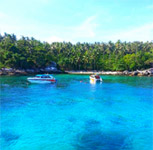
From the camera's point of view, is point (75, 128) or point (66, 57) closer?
point (75, 128)

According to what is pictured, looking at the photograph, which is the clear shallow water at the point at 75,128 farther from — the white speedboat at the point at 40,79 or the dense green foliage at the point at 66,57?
the dense green foliage at the point at 66,57

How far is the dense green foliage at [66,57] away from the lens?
8094 centimetres

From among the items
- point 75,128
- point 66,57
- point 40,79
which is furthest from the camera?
point 66,57

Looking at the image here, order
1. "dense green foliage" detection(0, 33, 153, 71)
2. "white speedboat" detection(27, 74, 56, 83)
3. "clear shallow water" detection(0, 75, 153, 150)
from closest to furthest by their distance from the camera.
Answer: "clear shallow water" detection(0, 75, 153, 150), "white speedboat" detection(27, 74, 56, 83), "dense green foliage" detection(0, 33, 153, 71)

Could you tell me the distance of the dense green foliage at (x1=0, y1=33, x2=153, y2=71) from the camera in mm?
80938

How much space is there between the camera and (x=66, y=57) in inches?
4264

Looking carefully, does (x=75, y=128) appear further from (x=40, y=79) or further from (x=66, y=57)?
(x=66, y=57)

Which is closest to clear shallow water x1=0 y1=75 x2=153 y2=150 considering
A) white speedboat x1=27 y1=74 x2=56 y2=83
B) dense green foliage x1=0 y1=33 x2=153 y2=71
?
white speedboat x1=27 y1=74 x2=56 y2=83

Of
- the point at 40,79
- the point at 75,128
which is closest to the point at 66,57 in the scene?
the point at 40,79

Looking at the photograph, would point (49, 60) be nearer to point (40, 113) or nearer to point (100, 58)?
point (100, 58)

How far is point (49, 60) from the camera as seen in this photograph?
102 m

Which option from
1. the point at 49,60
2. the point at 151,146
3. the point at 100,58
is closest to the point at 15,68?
the point at 49,60

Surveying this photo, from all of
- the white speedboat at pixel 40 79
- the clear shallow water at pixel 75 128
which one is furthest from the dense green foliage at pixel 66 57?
the clear shallow water at pixel 75 128

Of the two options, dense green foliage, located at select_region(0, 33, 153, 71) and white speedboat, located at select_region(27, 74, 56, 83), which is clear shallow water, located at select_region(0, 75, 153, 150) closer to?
white speedboat, located at select_region(27, 74, 56, 83)
